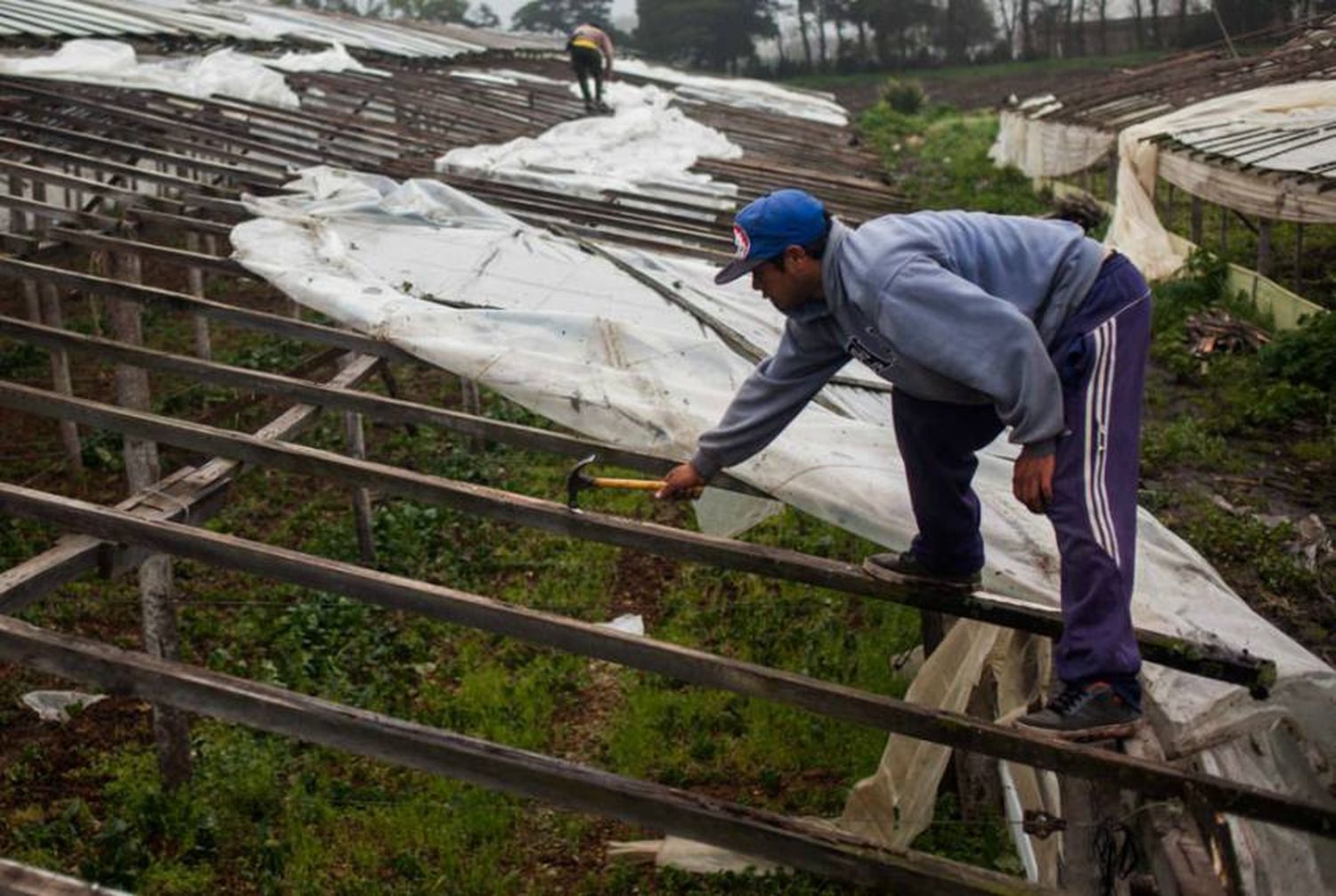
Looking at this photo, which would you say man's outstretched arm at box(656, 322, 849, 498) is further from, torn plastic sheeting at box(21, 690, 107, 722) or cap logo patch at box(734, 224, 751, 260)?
torn plastic sheeting at box(21, 690, 107, 722)

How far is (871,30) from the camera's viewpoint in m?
49.5

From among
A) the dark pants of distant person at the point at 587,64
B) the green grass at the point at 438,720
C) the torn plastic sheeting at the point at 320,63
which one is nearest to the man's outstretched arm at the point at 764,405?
the green grass at the point at 438,720

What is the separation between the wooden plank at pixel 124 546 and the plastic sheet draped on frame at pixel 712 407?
104 cm

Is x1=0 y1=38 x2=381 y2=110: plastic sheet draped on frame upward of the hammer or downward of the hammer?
upward

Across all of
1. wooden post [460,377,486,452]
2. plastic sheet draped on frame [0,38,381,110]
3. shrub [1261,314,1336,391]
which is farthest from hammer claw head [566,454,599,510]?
plastic sheet draped on frame [0,38,381,110]

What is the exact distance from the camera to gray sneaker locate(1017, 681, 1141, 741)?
2768mm

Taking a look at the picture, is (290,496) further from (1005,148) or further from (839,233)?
(1005,148)

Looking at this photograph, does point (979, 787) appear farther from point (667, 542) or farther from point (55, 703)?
point (55, 703)

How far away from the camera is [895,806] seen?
408cm

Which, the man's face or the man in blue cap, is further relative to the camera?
the man's face

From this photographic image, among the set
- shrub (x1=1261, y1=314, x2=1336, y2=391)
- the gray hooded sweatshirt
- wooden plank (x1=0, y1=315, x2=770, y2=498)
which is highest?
the gray hooded sweatshirt

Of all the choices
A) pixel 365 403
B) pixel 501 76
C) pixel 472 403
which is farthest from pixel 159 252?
pixel 501 76

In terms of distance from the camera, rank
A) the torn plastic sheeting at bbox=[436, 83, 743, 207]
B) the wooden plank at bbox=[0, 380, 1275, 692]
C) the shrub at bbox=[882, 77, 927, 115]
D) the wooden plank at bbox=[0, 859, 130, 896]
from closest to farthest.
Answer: the wooden plank at bbox=[0, 859, 130, 896] < the wooden plank at bbox=[0, 380, 1275, 692] < the torn plastic sheeting at bbox=[436, 83, 743, 207] < the shrub at bbox=[882, 77, 927, 115]

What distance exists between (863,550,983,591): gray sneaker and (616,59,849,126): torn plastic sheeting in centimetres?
1854
